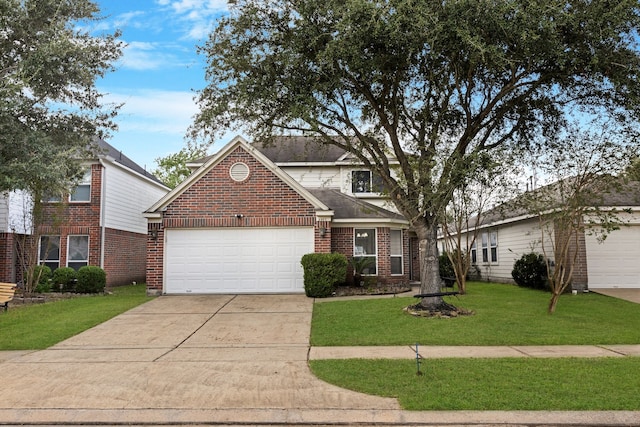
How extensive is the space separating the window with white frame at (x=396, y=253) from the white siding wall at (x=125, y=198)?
11.5 meters

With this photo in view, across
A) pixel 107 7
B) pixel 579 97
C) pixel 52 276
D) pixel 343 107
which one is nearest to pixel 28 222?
pixel 52 276

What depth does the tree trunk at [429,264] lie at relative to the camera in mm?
11875

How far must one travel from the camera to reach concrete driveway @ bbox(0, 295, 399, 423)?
5.57 meters

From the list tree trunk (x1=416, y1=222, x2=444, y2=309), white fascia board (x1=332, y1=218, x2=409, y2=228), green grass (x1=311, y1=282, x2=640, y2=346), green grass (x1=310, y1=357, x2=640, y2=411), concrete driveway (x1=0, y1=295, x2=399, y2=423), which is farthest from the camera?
white fascia board (x1=332, y1=218, x2=409, y2=228)

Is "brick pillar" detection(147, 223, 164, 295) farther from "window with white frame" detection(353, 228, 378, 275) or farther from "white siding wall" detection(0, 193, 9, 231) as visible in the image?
"white siding wall" detection(0, 193, 9, 231)

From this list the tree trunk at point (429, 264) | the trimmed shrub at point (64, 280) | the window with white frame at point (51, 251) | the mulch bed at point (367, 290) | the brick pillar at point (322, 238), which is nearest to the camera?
the tree trunk at point (429, 264)

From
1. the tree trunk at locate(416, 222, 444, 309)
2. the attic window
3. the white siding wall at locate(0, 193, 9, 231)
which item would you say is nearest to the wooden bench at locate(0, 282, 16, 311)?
the white siding wall at locate(0, 193, 9, 231)

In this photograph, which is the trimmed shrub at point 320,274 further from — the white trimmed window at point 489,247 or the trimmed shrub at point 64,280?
the white trimmed window at point 489,247

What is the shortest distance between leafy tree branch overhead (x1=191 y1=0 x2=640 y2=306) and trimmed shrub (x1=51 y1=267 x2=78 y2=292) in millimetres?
8529

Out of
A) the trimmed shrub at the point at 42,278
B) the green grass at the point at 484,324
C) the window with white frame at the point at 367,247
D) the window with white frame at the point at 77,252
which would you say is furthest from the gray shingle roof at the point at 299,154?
the trimmed shrub at the point at 42,278

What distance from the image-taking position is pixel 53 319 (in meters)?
11.9

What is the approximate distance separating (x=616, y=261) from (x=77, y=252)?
20.2 meters

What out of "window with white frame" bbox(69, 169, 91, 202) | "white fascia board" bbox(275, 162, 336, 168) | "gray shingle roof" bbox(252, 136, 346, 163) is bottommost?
"window with white frame" bbox(69, 169, 91, 202)

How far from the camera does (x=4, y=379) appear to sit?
688cm
